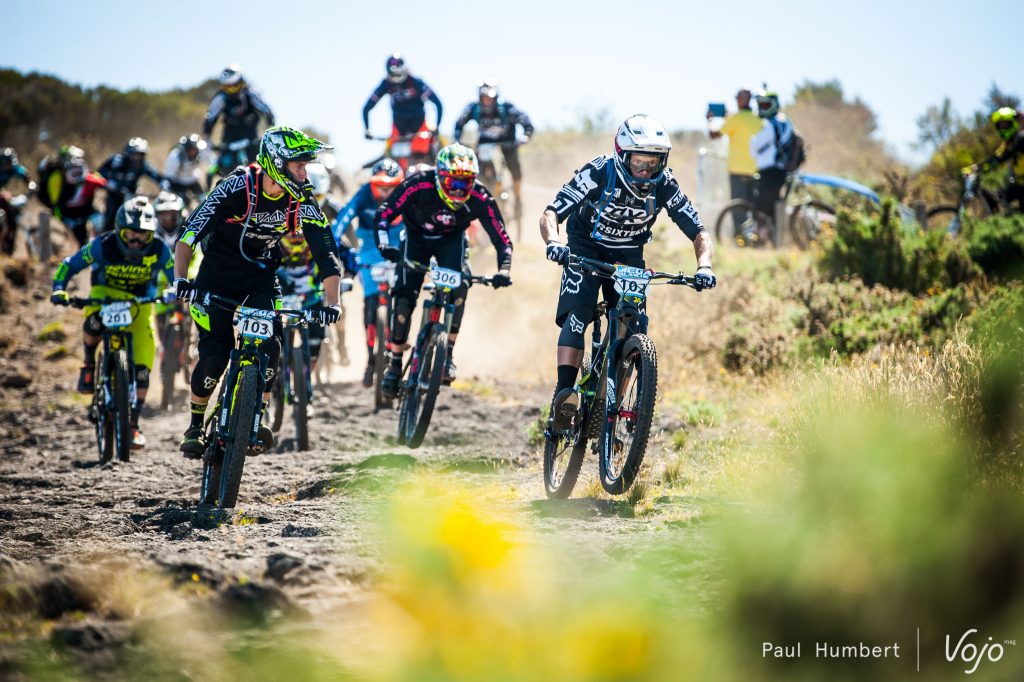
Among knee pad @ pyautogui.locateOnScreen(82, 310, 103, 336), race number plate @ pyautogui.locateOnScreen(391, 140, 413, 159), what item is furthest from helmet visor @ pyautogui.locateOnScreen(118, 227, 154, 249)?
race number plate @ pyautogui.locateOnScreen(391, 140, 413, 159)

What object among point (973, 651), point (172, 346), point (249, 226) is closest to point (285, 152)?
point (249, 226)

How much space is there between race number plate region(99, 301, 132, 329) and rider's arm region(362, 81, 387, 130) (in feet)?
22.3

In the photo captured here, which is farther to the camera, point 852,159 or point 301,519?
point 852,159

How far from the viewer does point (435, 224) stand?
31.2 ft

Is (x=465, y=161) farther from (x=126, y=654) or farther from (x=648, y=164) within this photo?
(x=126, y=654)

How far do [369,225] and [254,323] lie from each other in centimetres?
578

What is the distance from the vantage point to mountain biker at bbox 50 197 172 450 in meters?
9.54

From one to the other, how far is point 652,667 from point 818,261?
1240cm

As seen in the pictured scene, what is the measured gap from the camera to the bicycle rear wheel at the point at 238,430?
672cm

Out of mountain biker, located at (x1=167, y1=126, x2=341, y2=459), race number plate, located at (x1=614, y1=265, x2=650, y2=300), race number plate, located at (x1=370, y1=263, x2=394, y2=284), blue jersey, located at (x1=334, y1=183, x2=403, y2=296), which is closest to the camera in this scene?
race number plate, located at (x1=614, y1=265, x2=650, y2=300)

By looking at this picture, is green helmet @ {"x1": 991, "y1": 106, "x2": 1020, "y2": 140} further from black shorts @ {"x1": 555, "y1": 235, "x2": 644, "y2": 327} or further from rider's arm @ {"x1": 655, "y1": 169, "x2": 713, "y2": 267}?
black shorts @ {"x1": 555, "y1": 235, "x2": 644, "y2": 327}

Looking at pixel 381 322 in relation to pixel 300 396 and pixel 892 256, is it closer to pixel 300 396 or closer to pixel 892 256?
pixel 300 396

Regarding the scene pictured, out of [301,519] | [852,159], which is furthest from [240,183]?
[852,159]

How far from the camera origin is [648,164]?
682cm
